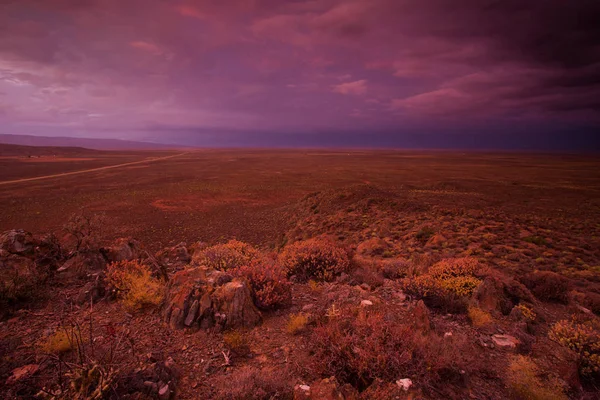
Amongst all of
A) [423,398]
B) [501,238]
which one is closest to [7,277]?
[423,398]

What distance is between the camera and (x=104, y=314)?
19.9 ft

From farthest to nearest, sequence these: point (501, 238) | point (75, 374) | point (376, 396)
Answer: point (501, 238), point (376, 396), point (75, 374)

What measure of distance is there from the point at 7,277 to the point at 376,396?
839 centimetres

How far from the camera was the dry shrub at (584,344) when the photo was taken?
15.7 feet

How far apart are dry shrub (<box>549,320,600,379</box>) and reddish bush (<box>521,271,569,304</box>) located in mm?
3170

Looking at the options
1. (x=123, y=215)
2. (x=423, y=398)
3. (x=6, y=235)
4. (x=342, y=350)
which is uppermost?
(x=6, y=235)

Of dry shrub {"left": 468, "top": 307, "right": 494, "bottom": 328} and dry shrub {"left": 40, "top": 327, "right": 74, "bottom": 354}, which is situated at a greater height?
dry shrub {"left": 40, "top": 327, "right": 74, "bottom": 354}

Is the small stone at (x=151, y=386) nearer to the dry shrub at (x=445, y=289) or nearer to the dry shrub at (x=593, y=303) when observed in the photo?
the dry shrub at (x=445, y=289)

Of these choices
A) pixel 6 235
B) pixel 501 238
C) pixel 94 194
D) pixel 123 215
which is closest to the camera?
pixel 6 235

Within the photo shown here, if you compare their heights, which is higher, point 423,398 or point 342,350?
point 342,350

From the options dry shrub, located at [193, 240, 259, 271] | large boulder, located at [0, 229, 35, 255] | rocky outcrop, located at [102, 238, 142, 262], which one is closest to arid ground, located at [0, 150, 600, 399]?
large boulder, located at [0, 229, 35, 255]

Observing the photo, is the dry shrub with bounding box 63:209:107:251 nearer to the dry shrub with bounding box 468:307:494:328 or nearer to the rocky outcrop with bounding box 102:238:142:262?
the rocky outcrop with bounding box 102:238:142:262

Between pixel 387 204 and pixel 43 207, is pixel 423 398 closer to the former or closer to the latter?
pixel 387 204

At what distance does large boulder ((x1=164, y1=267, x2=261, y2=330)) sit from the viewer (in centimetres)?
575
